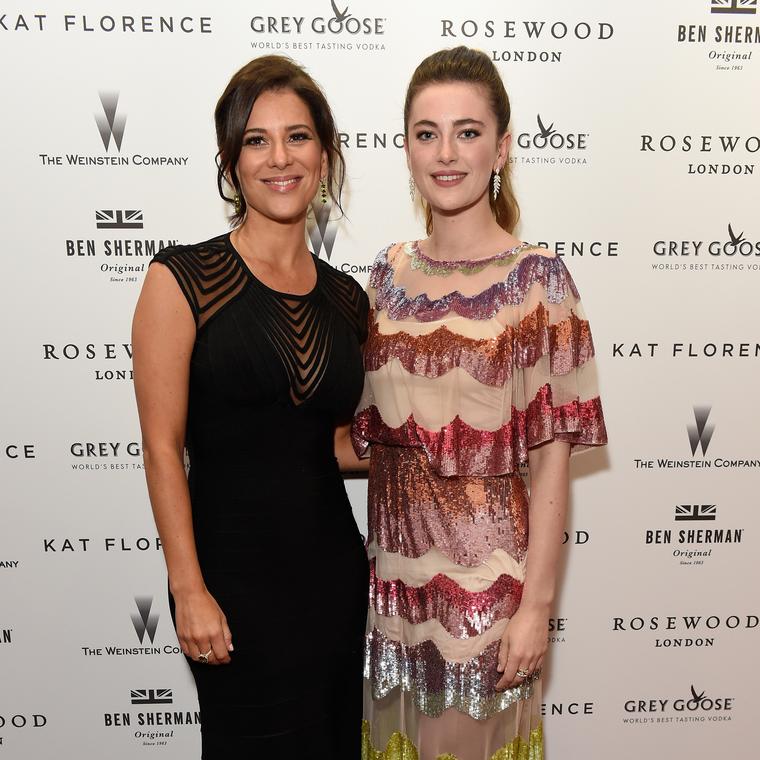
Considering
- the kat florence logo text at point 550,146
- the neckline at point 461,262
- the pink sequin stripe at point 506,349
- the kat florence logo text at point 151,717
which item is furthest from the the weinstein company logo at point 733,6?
the kat florence logo text at point 151,717

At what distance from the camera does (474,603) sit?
1.51 metres

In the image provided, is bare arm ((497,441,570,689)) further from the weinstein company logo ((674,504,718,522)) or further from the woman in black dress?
the weinstein company logo ((674,504,718,522))

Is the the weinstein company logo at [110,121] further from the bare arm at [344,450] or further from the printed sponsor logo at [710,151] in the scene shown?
the printed sponsor logo at [710,151]

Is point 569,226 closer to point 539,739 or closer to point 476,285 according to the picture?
point 476,285

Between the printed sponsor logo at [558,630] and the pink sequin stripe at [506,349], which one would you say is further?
the printed sponsor logo at [558,630]

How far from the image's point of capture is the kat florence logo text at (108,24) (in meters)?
1.98

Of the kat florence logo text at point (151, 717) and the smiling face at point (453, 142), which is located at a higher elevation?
the smiling face at point (453, 142)

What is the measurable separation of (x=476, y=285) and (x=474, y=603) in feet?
2.24

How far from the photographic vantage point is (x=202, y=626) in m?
1.42

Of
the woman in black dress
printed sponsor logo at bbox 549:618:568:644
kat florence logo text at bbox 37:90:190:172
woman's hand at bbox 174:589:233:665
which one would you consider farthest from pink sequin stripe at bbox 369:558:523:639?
kat florence logo text at bbox 37:90:190:172

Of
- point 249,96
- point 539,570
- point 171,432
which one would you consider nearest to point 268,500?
point 171,432

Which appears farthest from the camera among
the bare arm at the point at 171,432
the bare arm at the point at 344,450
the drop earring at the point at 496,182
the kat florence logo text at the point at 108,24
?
the kat florence logo text at the point at 108,24

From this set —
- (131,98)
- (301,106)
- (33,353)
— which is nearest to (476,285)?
(301,106)

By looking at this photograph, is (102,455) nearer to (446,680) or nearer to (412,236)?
(412,236)
